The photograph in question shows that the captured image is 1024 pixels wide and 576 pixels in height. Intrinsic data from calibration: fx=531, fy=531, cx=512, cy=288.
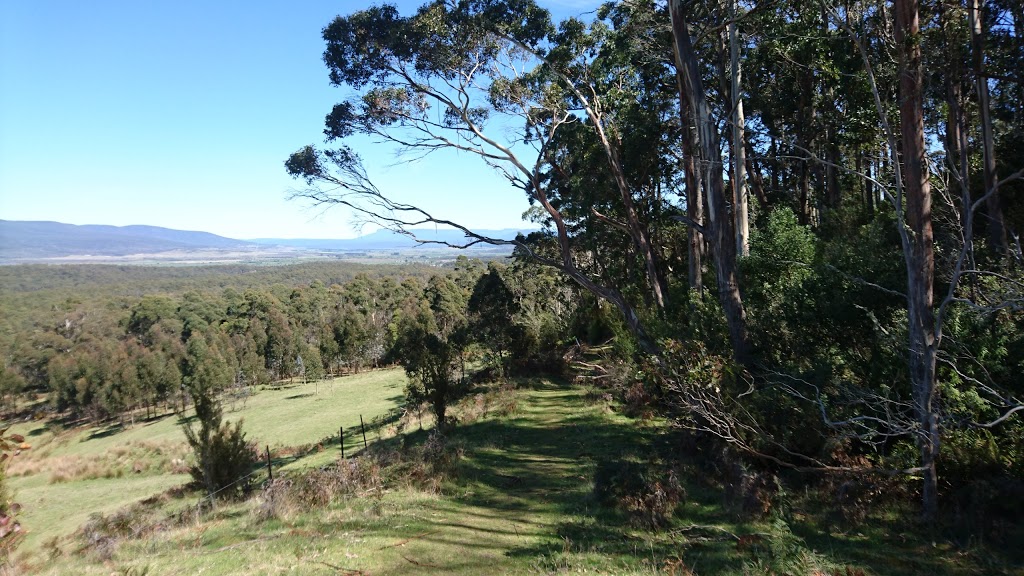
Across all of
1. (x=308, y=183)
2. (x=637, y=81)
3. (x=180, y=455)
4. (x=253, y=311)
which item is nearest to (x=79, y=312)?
(x=253, y=311)

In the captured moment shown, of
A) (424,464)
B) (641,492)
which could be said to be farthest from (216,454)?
(641,492)

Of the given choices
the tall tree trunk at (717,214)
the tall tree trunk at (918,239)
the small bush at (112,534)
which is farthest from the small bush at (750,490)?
the small bush at (112,534)

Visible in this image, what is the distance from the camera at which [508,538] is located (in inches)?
253

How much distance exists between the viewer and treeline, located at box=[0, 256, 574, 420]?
26.9 meters

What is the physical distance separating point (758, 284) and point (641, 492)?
16.4ft

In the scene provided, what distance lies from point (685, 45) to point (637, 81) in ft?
20.7

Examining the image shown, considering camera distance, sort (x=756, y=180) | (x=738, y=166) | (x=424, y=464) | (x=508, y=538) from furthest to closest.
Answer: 1. (x=756, y=180)
2. (x=738, y=166)
3. (x=424, y=464)
4. (x=508, y=538)

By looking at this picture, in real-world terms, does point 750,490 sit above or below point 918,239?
below

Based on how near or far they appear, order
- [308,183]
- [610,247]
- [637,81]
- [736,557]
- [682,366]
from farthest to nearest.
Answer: [610,247] → [637,81] → [308,183] → [682,366] → [736,557]

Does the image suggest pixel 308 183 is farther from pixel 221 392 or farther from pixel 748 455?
pixel 221 392

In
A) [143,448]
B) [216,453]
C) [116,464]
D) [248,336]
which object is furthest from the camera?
[248,336]

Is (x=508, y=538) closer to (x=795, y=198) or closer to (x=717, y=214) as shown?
(x=717, y=214)

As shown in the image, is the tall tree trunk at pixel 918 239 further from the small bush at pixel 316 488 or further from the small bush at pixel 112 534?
the small bush at pixel 112 534

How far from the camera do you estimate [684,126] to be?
40.1ft
